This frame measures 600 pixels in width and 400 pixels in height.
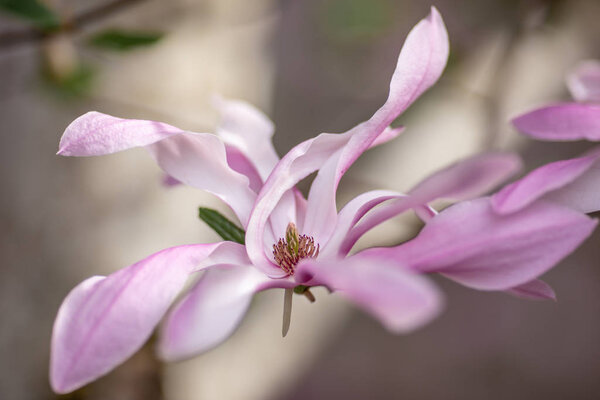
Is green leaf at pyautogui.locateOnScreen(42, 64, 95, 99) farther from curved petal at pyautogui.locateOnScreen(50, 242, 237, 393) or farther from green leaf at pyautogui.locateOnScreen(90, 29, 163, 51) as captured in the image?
curved petal at pyautogui.locateOnScreen(50, 242, 237, 393)

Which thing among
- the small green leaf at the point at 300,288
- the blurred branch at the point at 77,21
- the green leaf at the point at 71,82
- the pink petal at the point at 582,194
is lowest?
the small green leaf at the point at 300,288

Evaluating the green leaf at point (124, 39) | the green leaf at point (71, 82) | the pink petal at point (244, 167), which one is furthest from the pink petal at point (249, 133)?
the green leaf at point (71, 82)

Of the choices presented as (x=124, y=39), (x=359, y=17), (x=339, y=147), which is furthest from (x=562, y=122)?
(x=359, y=17)

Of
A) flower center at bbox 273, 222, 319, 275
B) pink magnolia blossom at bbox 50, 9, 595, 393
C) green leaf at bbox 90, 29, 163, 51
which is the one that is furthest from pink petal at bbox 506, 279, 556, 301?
green leaf at bbox 90, 29, 163, 51

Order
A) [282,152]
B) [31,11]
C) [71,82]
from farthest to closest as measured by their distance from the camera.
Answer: [282,152] → [71,82] → [31,11]

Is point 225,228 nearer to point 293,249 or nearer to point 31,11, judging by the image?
point 293,249

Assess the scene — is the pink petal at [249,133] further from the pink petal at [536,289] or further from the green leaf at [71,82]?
the green leaf at [71,82]
